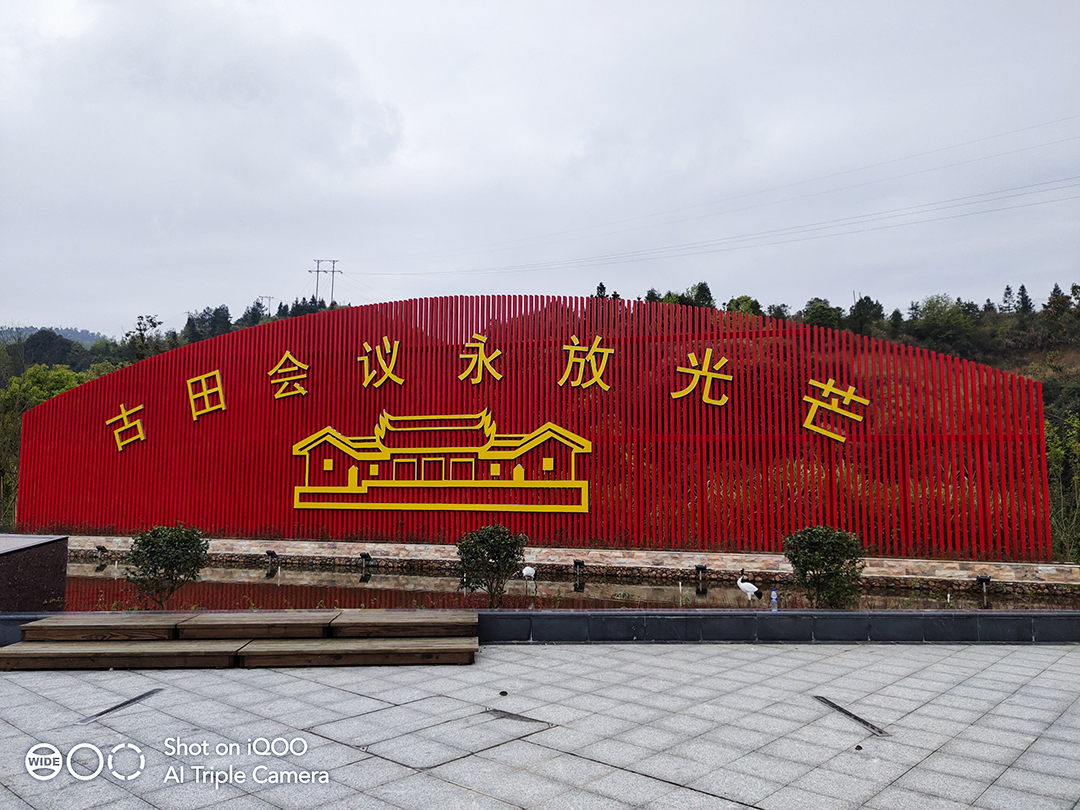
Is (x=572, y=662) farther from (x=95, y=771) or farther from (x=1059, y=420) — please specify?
(x=1059, y=420)

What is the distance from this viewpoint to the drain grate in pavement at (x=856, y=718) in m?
3.85

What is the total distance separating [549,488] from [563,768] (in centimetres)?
987

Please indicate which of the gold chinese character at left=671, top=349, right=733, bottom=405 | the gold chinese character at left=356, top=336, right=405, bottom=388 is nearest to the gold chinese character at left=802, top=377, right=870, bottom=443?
the gold chinese character at left=671, top=349, right=733, bottom=405

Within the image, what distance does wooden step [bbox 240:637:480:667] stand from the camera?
5.18m

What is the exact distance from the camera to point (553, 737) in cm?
371

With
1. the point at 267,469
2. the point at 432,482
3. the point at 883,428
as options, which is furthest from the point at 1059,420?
the point at 267,469

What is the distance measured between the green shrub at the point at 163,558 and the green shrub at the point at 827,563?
677 centimetres

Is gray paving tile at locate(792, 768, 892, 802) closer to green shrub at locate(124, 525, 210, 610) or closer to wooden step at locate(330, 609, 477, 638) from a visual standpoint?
wooden step at locate(330, 609, 477, 638)

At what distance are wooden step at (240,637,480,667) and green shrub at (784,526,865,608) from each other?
4.10m

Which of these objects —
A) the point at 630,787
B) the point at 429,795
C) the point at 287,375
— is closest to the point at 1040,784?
the point at 630,787

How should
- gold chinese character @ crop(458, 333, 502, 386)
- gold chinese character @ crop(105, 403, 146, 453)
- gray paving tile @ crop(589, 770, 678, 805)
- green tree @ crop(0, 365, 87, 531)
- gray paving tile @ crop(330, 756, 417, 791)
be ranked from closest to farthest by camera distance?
gray paving tile @ crop(589, 770, 678, 805) → gray paving tile @ crop(330, 756, 417, 791) → gold chinese character @ crop(458, 333, 502, 386) → gold chinese character @ crop(105, 403, 146, 453) → green tree @ crop(0, 365, 87, 531)

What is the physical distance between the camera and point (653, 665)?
548 cm

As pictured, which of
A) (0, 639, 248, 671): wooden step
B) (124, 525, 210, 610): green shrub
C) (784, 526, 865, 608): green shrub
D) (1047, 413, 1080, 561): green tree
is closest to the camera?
(0, 639, 248, 671): wooden step

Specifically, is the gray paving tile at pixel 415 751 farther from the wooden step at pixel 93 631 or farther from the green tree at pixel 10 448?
the green tree at pixel 10 448
